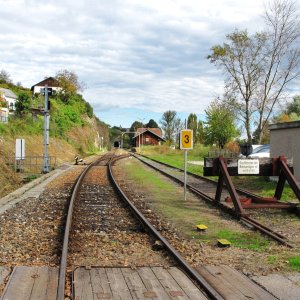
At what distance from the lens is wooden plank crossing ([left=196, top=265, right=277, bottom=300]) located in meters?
5.51

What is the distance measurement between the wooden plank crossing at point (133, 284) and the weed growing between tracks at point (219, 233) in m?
1.34

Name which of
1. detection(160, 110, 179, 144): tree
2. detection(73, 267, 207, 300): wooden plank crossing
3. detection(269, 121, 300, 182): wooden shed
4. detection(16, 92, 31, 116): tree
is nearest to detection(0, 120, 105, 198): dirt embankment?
detection(16, 92, 31, 116): tree

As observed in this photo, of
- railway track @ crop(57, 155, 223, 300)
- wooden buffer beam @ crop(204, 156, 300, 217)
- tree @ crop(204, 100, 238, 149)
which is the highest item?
tree @ crop(204, 100, 238, 149)

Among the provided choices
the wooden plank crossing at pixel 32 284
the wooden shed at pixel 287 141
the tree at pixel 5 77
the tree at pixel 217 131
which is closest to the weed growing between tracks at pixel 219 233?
the wooden plank crossing at pixel 32 284

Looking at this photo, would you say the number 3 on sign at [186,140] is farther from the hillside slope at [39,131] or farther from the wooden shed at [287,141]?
the hillside slope at [39,131]

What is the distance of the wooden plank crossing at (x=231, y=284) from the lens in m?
5.51

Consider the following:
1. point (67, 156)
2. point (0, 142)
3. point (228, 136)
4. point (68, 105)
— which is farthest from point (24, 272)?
point (68, 105)

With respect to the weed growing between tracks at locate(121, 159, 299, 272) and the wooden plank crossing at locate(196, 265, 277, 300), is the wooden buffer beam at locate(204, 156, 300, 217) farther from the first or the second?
the wooden plank crossing at locate(196, 265, 277, 300)

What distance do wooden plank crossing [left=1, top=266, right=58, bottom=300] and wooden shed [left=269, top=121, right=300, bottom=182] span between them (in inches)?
466

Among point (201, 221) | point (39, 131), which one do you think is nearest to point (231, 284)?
point (201, 221)

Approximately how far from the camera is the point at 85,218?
1134 cm

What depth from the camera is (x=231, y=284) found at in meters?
5.94

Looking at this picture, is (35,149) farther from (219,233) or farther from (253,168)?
(219,233)

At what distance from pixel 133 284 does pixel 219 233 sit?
12.7ft
